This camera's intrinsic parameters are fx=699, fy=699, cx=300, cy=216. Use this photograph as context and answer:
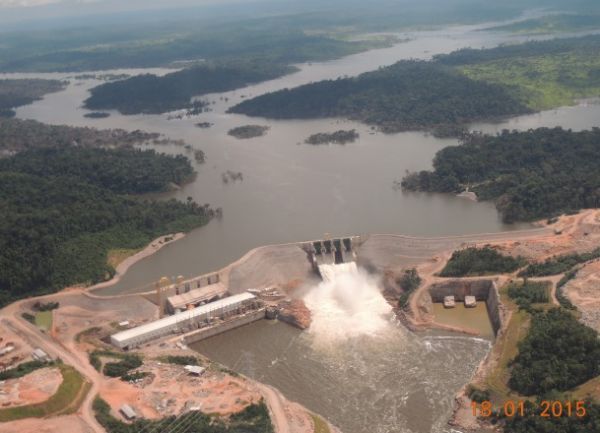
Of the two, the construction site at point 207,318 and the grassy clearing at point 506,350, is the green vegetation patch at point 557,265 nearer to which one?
the construction site at point 207,318

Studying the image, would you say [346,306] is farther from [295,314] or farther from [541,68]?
[541,68]

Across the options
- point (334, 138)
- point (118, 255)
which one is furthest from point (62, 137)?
point (118, 255)

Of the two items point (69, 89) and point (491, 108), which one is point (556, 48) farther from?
point (69, 89)

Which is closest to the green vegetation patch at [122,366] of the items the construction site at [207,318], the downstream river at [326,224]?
the construction site at [207,318]

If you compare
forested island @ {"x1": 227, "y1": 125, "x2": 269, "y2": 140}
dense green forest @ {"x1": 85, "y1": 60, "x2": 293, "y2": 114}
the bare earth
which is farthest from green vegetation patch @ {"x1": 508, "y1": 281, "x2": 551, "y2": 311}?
dense green forest @ {"x1": 85, "y1": 60, "x2": 293, "y2": 114}

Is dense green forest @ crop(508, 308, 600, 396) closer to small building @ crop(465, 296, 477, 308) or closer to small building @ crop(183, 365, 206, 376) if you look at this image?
small building @ crop(465, 296, 477, 308)

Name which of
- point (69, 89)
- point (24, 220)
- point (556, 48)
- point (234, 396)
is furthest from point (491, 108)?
point (69, 89)
